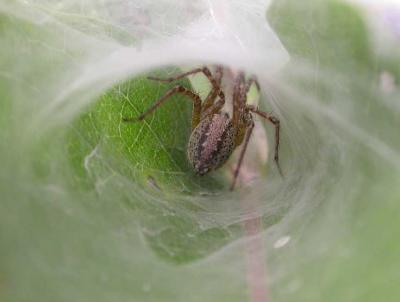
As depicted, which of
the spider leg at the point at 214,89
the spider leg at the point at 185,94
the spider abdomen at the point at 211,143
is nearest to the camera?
the spider leg at the point at 185,94

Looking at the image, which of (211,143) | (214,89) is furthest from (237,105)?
(211,143)

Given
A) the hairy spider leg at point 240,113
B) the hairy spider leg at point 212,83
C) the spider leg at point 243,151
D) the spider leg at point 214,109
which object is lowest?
the spider leg at point 243,151

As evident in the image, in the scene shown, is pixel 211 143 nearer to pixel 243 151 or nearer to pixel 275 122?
pixel 243 151

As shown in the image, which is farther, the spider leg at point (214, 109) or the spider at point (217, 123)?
the spider leg at point (214, 109)

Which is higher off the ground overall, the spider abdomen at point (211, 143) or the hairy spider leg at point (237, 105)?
the hairy spider leg at point (237, 105)

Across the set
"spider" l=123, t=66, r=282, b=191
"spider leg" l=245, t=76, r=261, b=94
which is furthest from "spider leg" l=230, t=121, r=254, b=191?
"spider leg" l=245, t=76, r=261, b=94

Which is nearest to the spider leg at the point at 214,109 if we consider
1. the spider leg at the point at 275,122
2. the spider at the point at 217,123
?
the spider at the point at 217,123

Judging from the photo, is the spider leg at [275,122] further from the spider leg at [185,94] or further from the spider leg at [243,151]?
the spider leg at [185,94]

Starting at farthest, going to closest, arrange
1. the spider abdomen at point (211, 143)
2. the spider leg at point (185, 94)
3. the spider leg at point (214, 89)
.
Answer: the spider leg at point (214, 89)
the spider abdomen at point (211, 143)
the spider leg at point (185, 94)

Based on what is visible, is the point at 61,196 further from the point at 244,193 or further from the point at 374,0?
the point at 374,0
